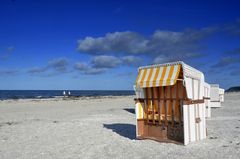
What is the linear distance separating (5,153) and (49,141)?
6.20 feet

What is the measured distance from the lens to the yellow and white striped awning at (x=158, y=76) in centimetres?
904

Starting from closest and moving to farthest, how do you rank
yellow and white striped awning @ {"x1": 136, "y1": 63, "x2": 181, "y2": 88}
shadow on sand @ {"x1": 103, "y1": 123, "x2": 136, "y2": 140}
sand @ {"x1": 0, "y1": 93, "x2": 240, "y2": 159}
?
1. sand @ {"x1": 0, "y1": 93, "x2": 240, "y2": 159}
2. yellow and white striped awning @ {"x1": 136, "y1": 63, "x2": 181, "y2": 88}
3. shadow on sand @ {"x1": 103, "y1": 123, "x2": 136, "y2": 140}

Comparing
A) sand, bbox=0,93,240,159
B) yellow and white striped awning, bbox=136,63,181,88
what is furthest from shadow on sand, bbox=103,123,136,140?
yellow and white striped awning, bbox=136,63,181,88

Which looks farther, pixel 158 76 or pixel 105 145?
pixel 158 76

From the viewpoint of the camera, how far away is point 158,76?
9469 millimetres

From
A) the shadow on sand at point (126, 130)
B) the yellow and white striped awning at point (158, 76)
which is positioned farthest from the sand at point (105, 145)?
the yellow and white striped awning at point (158, 76)

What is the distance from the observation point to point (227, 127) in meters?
12.2

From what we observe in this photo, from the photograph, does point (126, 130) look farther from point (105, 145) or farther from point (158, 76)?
point (158, 76)

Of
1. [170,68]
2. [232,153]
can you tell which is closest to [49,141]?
[170,68]

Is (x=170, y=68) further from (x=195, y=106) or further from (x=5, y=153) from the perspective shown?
(x=5, y=153)

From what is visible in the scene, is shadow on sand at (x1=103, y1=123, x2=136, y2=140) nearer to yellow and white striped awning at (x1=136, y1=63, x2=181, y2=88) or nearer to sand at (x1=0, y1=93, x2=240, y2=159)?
sand at (x1=0, y1=93, x2=240, y2=159)

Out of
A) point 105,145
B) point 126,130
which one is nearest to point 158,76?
point 105,145

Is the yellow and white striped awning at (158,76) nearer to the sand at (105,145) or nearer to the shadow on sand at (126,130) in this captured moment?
the sand at (105,145)

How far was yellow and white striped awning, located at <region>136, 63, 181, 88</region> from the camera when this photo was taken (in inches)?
356
